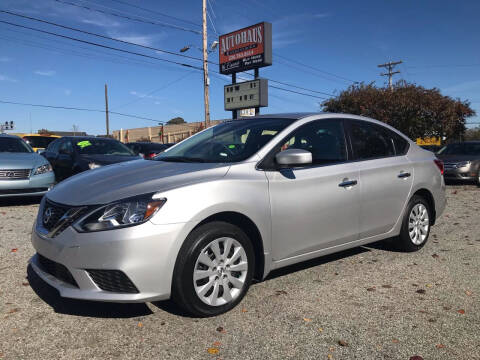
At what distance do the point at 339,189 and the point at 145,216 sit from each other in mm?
2040

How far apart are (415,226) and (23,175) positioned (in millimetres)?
7220

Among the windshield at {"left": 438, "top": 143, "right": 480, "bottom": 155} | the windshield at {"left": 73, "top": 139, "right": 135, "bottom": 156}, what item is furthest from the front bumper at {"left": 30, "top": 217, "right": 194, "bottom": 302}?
the windshield at {"left": 438, "top": 143, "right": 480, "bottom": 155}

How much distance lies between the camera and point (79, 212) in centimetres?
303

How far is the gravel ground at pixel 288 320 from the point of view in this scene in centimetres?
280

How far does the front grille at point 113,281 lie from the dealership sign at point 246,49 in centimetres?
2052

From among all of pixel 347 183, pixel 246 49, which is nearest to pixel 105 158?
pixel 347 183

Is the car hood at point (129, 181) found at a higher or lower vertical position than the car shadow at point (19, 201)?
higher

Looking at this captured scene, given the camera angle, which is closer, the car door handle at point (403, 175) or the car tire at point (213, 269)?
the car tire at point (213, 269)

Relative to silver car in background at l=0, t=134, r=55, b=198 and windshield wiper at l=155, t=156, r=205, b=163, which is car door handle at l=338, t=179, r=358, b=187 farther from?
silver car in background at l=0, t=134, r=55, b=198

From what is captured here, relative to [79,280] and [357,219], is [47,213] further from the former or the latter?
[357,219]

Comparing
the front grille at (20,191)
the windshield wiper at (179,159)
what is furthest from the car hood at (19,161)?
the windshield wiper at (179,159)

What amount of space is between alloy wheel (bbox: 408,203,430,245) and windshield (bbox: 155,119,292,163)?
2.16 m

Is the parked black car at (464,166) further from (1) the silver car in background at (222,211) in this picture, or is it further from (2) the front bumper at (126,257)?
(2) the front bumper at (126,257)

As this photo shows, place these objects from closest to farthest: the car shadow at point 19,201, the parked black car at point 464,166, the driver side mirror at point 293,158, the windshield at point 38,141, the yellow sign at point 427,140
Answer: the driver side mirror at point 293,158 → the car shadow at point 19,201 → the parked black car at point 464,166 → the windshield at point 38,141 → the yellow sign at point 427,140
